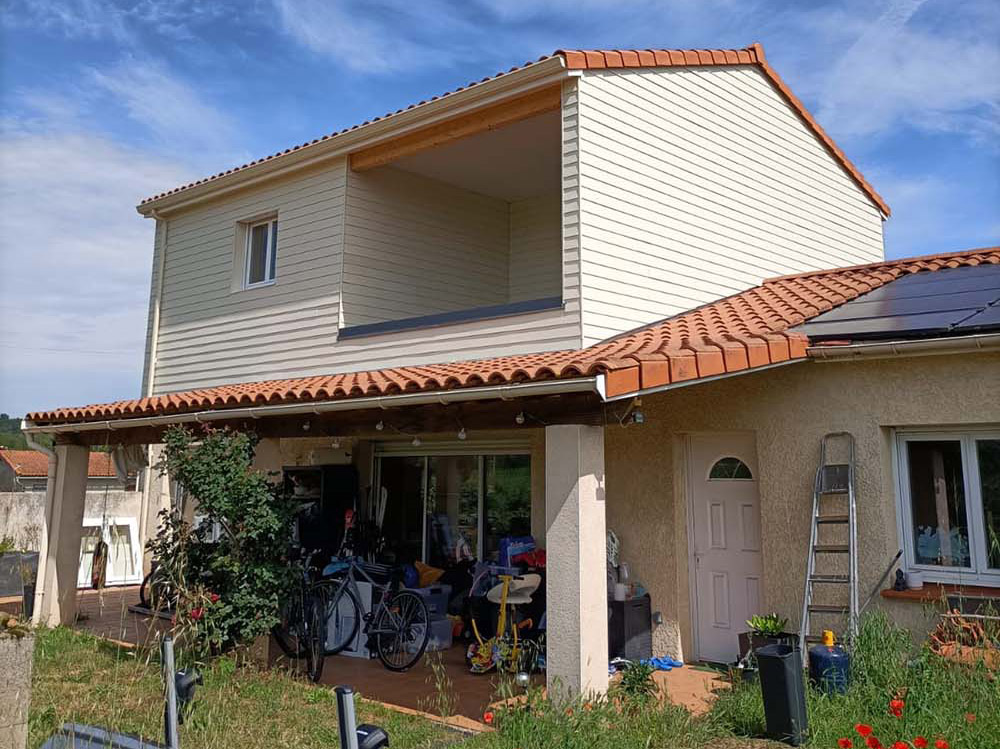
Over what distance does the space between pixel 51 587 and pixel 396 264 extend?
651cm

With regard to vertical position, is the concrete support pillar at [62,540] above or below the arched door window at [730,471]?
below

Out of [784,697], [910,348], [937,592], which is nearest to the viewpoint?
[784,697]

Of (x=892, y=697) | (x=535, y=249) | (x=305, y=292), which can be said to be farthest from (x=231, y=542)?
(x=535, y=249)

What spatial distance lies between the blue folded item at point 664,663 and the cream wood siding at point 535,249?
561 cm

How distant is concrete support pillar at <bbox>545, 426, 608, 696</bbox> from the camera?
5934 millimetres

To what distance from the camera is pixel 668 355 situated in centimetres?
623

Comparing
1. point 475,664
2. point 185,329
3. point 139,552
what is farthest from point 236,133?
point 139,552

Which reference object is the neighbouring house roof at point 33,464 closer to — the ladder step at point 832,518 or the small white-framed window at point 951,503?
the ladder step at point 832,518

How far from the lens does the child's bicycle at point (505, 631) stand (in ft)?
25.8

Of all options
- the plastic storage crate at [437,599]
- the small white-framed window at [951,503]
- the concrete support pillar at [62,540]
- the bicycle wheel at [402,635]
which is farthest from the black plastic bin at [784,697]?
the concrete support pillar at [62,540]

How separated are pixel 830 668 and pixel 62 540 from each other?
9.87m

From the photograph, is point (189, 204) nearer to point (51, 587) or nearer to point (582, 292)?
point (51, 587)

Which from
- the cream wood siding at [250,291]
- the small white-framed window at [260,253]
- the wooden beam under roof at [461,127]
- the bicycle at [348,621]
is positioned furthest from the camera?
the small white-framed window at [260,253]

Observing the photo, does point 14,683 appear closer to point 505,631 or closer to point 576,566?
point 576,566
